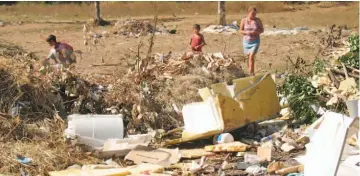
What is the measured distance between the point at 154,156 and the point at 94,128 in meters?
0.85

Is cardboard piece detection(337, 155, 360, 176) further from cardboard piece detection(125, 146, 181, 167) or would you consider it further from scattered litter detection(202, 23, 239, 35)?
scattered litter detection(202, 23, 239, 35)

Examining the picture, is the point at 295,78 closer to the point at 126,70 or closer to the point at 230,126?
the point at 230,126

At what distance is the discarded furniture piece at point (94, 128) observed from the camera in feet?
23.1

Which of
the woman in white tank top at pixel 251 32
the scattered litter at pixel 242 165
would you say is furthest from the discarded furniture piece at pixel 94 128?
the woman in white tank top at pixel 251 32

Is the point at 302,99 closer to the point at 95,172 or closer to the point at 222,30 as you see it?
the point at 95,172

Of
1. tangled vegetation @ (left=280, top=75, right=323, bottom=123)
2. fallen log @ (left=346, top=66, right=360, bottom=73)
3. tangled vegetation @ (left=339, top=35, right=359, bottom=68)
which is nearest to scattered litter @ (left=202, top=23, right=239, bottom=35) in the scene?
tangled vegetation @ (left=339, top=35, right=359, bottom=68)

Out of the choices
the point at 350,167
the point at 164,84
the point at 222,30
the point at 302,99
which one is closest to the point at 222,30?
the point at 222,30

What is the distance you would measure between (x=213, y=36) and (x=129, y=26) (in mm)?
2835

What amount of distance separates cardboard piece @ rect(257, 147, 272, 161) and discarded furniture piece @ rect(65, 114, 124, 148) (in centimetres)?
167

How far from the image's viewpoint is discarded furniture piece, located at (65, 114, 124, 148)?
277 inches

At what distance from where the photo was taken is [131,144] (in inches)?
275

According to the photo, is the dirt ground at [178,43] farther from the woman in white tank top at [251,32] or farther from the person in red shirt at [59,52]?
the person in red shirt at [59,52]

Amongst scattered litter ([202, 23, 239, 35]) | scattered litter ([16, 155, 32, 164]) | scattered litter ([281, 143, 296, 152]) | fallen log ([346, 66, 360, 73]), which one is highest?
scattered litter ([202, 23, 239, 35])

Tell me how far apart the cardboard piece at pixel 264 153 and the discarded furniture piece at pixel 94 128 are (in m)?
1.67
